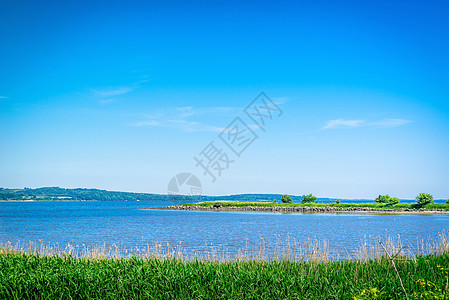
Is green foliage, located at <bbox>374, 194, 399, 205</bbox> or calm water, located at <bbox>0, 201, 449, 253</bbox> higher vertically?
green foliage, located at <bbox>374, 194, 399, 205</bbox>

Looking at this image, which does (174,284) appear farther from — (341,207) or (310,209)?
(341,207)

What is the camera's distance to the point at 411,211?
72125 mm

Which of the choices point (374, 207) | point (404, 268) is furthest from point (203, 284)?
point (374, 207)

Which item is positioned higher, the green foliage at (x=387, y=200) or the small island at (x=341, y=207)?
the green foliage at (x=387, y=200)

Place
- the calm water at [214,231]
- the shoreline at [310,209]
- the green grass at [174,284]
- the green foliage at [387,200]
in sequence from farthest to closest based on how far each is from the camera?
the green foliage at [387,200] < the shoreline at [310,209] < the calm water at [214,231] < the green grass at [174,284]

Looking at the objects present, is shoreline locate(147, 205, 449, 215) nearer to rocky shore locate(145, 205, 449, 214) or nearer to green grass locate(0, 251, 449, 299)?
rocky shore locate(145, 205, 449, 214)

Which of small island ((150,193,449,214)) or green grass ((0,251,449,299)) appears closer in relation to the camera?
green grass ((0,251,449,299))

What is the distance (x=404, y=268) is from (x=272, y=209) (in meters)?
78.2

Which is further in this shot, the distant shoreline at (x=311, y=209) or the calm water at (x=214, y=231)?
the distant shoreline at (x=311, y=209)

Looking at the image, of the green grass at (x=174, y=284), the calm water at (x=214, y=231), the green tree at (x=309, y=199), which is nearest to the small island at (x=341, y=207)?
the green tree at (x=309, y=199)

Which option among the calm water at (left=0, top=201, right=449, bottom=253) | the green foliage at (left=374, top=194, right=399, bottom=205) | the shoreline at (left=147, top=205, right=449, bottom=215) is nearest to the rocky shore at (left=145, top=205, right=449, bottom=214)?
the shoreline at (left=147, top=205, right=449, bottom=215)

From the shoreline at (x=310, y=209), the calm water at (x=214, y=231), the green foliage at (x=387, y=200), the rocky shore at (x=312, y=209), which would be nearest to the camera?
the calm water at (x=214, y=231)

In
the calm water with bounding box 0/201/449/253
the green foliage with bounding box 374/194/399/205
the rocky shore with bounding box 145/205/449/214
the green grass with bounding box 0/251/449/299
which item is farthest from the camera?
the green foliage with bounding box 374/194/399/205

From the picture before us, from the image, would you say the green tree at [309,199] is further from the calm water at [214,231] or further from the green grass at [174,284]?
the green grass at [174,284]
